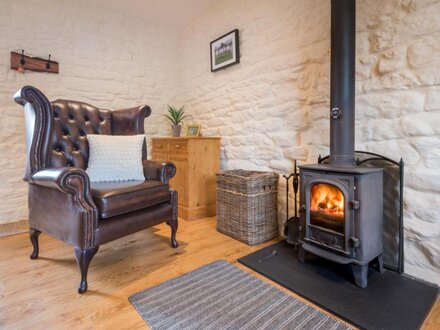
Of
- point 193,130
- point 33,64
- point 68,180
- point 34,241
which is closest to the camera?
point 68,180

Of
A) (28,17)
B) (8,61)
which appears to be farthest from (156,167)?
(28,17)

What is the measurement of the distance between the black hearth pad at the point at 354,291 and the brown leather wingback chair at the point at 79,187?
805mm

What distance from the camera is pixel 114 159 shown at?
198cm

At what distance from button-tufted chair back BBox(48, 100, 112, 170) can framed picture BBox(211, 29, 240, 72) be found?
1.43m

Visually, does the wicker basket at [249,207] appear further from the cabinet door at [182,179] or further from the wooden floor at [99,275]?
the cabinet door at [182,179]

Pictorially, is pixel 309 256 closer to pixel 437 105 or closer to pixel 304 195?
pixel 304 195

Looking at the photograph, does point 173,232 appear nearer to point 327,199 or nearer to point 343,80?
point 327,199

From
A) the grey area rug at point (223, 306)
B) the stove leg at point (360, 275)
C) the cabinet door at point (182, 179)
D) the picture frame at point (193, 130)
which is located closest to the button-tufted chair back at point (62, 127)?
the cabinet door at point (182, 179)

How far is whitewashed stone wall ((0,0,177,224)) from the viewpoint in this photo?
251cm

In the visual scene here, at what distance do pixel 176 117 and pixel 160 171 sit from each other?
1.46 m

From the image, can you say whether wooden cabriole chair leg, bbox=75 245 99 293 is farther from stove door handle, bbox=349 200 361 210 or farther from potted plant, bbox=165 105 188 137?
potted plant, bbox=165 105 188 137

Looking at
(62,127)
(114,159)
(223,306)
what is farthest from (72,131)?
(223,306)

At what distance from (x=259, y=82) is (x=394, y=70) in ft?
3.72

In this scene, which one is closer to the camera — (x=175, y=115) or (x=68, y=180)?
(x=68, y=180)
